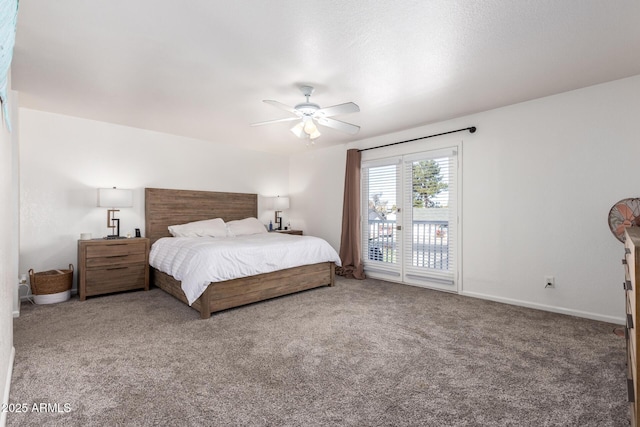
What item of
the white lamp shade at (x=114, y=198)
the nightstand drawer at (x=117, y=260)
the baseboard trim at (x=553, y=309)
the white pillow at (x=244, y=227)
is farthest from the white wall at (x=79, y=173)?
the baseboard trim at (x=553, y=309)

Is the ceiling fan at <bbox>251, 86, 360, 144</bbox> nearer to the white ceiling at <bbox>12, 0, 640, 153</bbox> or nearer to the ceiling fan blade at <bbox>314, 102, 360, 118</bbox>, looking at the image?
the ceiling fan blade at <bbox>314, 102, 360, 118</bbox>

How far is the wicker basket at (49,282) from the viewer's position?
3648mm

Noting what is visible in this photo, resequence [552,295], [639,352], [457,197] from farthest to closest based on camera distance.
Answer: [457,197], [552,295], [639,352]

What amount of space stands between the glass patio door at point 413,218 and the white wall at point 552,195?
23 cm

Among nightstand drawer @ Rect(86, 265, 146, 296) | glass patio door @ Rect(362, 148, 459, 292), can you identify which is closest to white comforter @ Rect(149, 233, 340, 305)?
nightstand drawer @ Rect(86, 265, 146, 296)

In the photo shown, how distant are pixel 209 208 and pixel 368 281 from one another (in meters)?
3.02

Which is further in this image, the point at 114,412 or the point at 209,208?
the point at 209,208

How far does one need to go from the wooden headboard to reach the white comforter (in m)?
0.62

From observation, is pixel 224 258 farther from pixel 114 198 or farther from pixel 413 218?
pixel 413 218

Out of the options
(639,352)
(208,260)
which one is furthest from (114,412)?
(639,352)

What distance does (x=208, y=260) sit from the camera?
3275 mm

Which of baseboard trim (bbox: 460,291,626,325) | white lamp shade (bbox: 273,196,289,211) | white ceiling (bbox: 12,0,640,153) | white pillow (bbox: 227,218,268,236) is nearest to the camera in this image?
white ceiling (bbox: 12,0,640,153)

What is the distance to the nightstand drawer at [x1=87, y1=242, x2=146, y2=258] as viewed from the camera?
12.9 feet

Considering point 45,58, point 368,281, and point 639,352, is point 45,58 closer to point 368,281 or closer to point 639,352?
point 639,352
